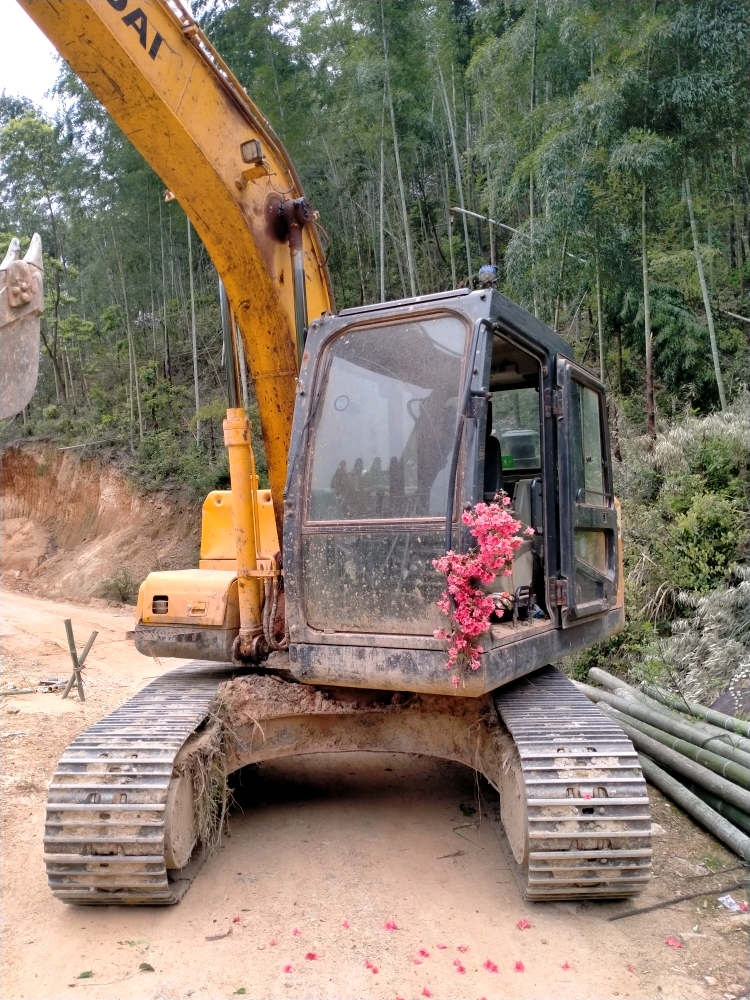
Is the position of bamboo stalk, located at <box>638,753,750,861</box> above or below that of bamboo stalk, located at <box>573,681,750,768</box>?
below

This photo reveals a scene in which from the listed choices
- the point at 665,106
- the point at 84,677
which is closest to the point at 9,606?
the point at 84,677

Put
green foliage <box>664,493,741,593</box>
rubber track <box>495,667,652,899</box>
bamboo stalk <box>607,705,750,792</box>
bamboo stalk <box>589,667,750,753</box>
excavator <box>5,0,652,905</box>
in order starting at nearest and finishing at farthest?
1. rubber track <box>495,667,652,899</box>
2. excavator <box>5,0,652,905</box>
3. bamboo stalk <box>607,705,750,792</box>
4. bamboo stalk <box>589,667,750,753</box>
5. green foliage <box>664,493,741,593</box>

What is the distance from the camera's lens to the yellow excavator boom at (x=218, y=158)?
3246 mm

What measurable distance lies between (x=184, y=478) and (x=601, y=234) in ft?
31.8

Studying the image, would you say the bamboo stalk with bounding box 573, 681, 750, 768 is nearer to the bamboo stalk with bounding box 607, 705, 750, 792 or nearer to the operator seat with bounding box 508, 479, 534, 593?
the bamboo stalk with bounding box 607, 705, 750, 792

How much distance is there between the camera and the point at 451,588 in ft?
9.89

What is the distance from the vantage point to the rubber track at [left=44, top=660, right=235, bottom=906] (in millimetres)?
2996

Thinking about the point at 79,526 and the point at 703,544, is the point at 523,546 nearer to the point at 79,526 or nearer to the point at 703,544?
the point at 703,544

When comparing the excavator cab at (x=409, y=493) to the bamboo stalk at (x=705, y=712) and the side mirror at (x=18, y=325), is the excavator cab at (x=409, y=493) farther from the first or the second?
the side mirror at (x=18, y=325)

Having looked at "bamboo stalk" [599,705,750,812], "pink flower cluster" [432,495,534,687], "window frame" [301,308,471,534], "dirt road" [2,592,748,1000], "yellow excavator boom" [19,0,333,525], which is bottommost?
"dirt road" [2,592,748,1000]

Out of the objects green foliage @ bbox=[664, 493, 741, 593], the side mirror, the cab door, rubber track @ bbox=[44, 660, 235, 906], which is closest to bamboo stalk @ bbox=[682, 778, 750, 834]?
the cab door

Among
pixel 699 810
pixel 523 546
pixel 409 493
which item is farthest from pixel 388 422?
pixel 699 810

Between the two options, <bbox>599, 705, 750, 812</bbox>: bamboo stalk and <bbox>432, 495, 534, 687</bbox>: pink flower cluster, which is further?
<bbox>599, 705, 750, 812</bbox>: bamboo stalk

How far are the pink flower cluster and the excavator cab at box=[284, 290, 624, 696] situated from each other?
0.06 metres
